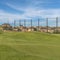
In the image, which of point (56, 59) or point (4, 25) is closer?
point (56, 59)

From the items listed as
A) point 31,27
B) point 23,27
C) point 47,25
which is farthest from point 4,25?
point 47,25

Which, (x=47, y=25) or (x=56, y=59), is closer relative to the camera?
(x=56, y=59)

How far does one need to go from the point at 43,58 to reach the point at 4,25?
39.7m

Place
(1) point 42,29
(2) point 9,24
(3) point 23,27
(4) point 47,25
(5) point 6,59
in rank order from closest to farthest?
(5) point 6,59 < (4) point 47,25 < (1) point 42,29 < (3) point 23,27 < (2) point 9,24

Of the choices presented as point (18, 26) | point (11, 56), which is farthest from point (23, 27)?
point (11, 56)

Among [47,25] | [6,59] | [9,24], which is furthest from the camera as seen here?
[9,24]

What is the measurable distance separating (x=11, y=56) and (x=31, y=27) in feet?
97.7

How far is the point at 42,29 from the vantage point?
1559 inches

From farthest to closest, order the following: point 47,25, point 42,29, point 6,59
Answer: point 42,29 < point 47,25 < point 6,59

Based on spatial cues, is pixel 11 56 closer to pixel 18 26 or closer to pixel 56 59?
pixel 56 59

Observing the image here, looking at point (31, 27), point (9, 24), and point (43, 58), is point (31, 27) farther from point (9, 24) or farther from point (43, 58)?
point (43, 58)

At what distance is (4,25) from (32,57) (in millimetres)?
39524

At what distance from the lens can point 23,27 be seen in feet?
140

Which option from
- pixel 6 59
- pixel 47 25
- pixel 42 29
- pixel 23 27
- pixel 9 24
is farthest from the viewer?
pixel 9 24
